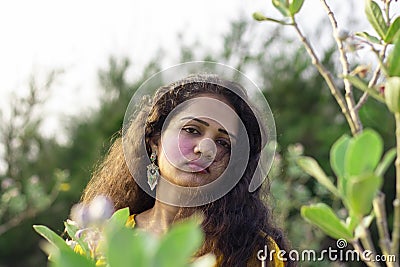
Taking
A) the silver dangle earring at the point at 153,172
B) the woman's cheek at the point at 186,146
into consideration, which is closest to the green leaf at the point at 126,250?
the woman's cheek at the point at 186,146

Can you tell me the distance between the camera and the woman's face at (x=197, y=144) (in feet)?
4.17

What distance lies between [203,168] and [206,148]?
0.11 ft

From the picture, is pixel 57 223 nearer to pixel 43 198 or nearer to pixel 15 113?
pixel 15 113

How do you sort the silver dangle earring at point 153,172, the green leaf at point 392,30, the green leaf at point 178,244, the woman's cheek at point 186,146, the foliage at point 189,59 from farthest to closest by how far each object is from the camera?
the foliage at point 189,59, the silver dangle earring at point 153,172, the woman's cheek at point 186,146, the green leaf at point 392,30, the green leaf at point 178,244

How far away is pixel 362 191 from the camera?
365mm

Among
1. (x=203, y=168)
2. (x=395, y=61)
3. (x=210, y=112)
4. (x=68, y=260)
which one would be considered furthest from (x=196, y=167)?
(x=68, y=260)

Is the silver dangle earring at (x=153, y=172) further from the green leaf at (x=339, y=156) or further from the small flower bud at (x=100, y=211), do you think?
the green leaf at (x=339, y=156)

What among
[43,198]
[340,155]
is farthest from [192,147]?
[43,198]

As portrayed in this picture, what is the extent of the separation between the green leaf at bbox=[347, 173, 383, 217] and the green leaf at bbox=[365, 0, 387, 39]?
0.19m

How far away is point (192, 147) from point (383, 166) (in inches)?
35.5

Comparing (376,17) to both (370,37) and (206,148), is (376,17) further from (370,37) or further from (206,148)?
(206,148)

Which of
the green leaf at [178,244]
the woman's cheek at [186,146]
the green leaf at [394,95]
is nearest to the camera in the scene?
the green leaf at [178,244]

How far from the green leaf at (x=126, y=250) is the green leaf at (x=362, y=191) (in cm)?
11

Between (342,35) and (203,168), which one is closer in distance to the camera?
(342,35)
